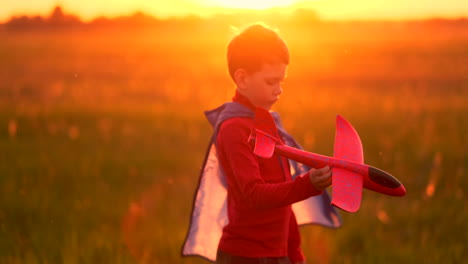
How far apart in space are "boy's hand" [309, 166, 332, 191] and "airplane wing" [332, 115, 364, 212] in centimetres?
4

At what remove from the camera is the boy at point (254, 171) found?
2104 millimetres

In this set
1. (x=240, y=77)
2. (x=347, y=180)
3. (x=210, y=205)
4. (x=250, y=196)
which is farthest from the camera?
(x=210, y=205)

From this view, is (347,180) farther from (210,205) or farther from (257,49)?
(210,205)

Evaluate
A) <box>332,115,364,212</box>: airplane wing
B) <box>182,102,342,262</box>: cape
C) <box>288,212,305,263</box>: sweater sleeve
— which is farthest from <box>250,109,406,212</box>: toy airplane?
<box>288,212,305,263</box>: sweater sleeve

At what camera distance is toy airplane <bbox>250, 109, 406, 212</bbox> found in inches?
71.1

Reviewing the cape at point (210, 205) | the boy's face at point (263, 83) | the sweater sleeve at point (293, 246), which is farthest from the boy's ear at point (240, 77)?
the sweater sleeve at point (293, 246)

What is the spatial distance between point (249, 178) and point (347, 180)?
0.42 m

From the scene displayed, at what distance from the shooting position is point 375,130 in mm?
6574

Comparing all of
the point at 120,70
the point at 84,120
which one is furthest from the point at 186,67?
the point at 84,120

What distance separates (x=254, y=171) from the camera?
214 cm

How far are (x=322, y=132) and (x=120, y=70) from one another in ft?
49.6

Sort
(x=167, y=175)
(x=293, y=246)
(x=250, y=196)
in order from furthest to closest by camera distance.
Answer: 1. (x=167, y=175)
2. (x=293, y=246)
3. (x=250, y=196)

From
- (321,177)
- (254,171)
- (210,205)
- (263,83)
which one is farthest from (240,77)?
(210,205)

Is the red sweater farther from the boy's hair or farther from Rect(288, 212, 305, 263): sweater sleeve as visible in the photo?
the boy's hair
